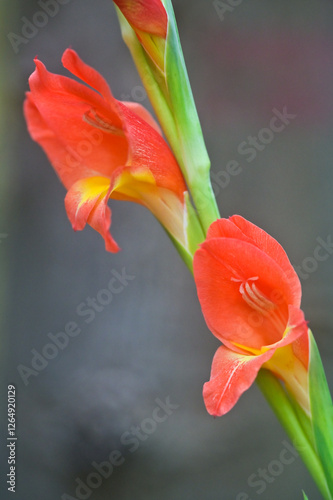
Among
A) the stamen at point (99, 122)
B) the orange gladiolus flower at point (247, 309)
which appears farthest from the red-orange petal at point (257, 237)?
the stamen at point (99, 122)

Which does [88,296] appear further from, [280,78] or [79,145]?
[79,145]

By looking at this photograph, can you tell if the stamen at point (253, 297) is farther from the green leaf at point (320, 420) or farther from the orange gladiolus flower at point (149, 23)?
the orange gladiolus flower at point (149, 23)

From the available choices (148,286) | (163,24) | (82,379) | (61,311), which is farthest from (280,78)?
(163,24)

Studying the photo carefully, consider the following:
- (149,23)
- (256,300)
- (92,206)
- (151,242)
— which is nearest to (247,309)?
(256,300)

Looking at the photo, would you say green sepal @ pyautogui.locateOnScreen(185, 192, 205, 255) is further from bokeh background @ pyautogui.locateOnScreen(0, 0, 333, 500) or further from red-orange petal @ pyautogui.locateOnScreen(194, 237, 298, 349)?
bokeh background @ pyautogui.locateOnScreen(0, 0, 333, 500)

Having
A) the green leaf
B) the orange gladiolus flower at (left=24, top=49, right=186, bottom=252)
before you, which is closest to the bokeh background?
the orange gladiolus flower at (left=24, top=49, right=186, bottom=252)

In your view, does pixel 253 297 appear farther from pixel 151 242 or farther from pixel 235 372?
pixel 151 242
